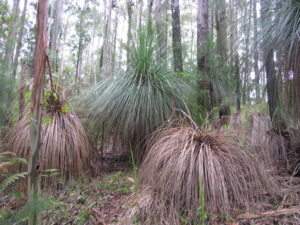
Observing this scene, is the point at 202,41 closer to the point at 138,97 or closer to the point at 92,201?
the point at 138,97

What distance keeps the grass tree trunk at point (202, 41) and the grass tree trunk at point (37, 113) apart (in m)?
2.37

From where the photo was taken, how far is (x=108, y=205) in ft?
5.97

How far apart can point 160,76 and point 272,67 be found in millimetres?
1240

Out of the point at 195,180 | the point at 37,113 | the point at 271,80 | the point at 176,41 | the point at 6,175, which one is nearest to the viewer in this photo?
the point at 37,113

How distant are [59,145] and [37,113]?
4.39 feet

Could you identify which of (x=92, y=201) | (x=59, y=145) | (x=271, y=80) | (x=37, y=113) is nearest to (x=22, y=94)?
(x=59, y=145)

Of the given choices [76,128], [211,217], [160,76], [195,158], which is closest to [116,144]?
[76,128]

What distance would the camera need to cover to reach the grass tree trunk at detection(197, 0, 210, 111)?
127 inches

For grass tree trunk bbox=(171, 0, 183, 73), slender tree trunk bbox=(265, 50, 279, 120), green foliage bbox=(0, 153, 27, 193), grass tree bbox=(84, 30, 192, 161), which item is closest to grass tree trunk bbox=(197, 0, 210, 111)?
grass tree trunk bbox=(171, 0, 183, 73)

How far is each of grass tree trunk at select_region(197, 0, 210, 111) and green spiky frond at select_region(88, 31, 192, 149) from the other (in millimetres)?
620

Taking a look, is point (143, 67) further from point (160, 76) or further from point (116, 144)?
point (116, 144)

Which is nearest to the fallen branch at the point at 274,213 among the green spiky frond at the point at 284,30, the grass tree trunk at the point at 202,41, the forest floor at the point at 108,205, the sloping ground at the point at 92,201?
the forest floor at the point at 108,205

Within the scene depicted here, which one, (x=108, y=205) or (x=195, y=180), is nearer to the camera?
(x=195, y=180)

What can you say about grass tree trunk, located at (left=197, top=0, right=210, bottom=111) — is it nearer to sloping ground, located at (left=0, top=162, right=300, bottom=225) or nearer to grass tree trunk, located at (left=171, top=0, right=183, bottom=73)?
grass tree trunk, located at (left=171, top=0, right=183, bottom=73)
